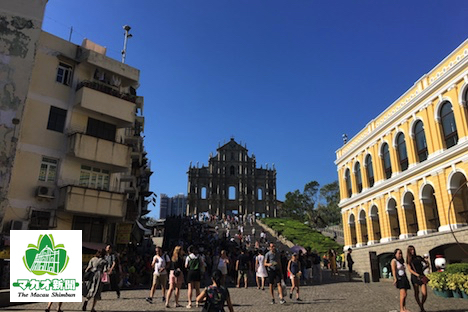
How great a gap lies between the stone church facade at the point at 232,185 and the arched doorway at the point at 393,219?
51.0 meters

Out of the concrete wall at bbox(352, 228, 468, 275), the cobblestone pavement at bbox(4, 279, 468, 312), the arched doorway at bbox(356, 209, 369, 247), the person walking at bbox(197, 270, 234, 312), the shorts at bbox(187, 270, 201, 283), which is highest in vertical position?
the arched doorway at bbox(356, 209, 369, 247)

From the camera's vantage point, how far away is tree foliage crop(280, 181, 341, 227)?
214ft

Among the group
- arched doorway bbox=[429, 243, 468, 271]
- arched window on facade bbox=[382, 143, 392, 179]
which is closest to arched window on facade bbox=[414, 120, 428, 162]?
arched window on facade bbox=[382, 143, 392, 179]

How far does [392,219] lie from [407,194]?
255 centimetres

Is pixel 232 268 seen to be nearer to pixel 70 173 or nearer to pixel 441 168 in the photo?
pixel 70 173

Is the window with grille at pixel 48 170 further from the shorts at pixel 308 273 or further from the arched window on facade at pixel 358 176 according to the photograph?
the arched window on facade at pixel 358 176

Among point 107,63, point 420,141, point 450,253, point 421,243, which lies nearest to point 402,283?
point 421,243

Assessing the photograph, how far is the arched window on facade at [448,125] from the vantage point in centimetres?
1909

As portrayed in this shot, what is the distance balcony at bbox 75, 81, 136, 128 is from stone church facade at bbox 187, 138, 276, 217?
55.5m

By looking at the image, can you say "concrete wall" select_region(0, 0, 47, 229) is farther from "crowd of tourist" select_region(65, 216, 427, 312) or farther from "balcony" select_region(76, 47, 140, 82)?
"crowd of tourist" select_region(65, 216, 427, 312)

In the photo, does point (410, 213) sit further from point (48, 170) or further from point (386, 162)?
point (48, 170)

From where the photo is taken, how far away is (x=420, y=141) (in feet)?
71.3

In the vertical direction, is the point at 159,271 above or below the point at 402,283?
above

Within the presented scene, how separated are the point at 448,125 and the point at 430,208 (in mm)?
5051
